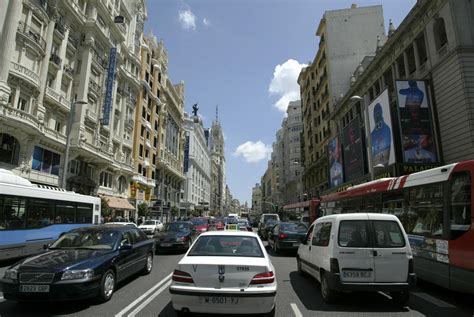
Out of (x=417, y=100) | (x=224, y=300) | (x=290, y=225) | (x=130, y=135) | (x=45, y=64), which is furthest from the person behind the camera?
(x=130, y=135)

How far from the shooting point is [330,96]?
47094mm

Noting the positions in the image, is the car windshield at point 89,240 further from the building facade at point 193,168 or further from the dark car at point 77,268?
the building facade at point 193,168

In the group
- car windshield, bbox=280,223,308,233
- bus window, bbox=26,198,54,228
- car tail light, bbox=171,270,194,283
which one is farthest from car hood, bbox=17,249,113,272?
car windshield, bbox=280,223,308,233

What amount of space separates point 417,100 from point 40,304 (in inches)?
917

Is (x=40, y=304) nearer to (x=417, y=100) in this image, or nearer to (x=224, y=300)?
(x=224, y=300)

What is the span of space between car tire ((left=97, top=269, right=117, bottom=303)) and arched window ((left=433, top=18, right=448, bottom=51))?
2348 centimetres

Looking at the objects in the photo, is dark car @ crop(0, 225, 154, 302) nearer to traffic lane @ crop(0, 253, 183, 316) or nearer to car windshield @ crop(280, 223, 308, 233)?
traffic lane @ crop(0, 253, 183, 316)

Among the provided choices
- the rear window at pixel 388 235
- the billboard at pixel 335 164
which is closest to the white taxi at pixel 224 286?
the rear window at pixel 388 235

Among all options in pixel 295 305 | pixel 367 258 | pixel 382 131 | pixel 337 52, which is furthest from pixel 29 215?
pixel 337 52

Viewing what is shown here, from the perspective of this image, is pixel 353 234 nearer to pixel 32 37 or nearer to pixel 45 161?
pixel 45 161

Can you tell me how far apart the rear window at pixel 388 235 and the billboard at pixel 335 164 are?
3066 centimetres

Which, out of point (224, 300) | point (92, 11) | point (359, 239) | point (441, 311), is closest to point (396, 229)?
point (359, 239)

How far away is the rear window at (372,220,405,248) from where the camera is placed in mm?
6500

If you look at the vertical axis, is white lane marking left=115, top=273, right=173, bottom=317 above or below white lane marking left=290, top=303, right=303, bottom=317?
above
